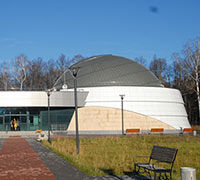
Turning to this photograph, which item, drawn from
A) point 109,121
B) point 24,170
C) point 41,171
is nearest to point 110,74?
point 109,121

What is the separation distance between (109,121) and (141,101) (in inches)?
212

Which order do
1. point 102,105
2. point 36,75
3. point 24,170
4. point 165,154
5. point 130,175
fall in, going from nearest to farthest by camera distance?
point 165,154
point 130,175
point 24,170
point 102,105
point 36,75

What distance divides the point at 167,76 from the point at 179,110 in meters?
34.3

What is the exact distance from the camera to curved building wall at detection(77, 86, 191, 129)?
44938 mm

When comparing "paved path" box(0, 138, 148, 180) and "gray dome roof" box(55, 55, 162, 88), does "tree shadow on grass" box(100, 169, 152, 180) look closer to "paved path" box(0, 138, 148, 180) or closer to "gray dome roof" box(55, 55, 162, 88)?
"paved path" box(0, 138, 148, 180)

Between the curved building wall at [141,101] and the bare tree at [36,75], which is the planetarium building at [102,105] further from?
the bare tree at [36,75]

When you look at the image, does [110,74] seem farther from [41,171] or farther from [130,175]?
[130,175]

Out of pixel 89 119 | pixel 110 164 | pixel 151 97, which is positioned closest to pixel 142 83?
pixel 151 97

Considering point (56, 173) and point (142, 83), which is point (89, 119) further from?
point (56, 173)

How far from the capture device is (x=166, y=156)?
10227mm

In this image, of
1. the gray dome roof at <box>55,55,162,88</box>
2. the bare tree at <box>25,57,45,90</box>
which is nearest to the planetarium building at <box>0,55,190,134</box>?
the gray dome roof at <box>55,55,162,88</box>

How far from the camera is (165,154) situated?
33.9 feet

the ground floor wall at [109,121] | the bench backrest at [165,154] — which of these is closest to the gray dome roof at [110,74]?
the ground floor wall at [109,121]

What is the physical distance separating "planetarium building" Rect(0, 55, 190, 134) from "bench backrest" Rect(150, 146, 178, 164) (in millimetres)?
31856
